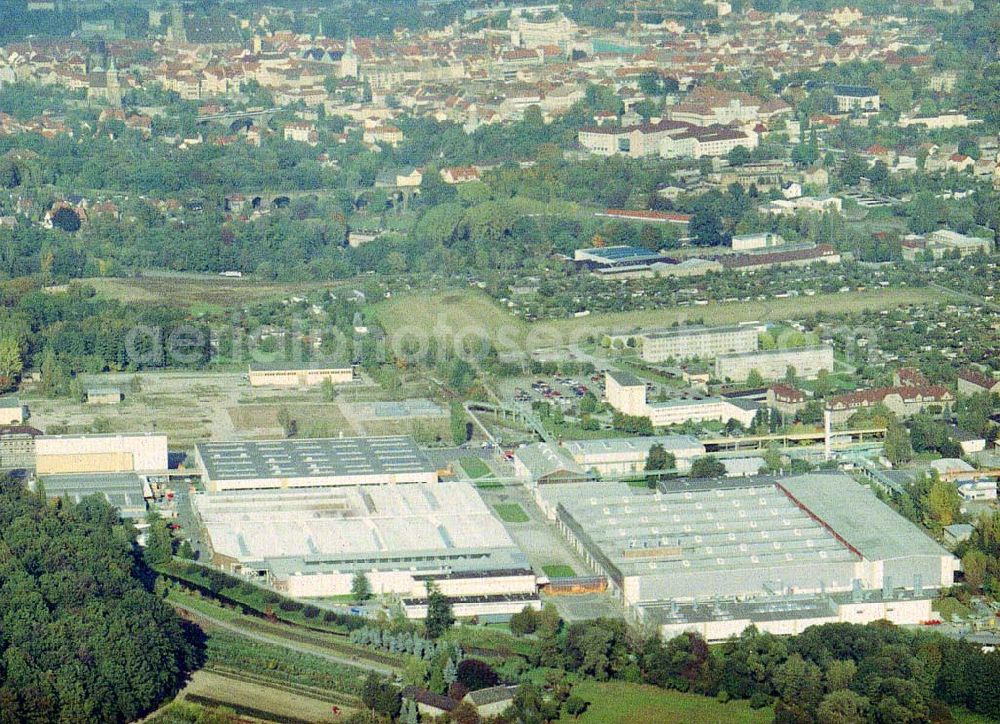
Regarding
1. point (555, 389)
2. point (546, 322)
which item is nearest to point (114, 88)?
point (546, 322)

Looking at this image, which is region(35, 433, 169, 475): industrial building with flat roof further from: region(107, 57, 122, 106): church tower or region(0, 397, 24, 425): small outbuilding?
region(107, 57, 122, 106): church tower

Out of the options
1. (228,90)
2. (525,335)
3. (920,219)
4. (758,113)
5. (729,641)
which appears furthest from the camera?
(228,90)

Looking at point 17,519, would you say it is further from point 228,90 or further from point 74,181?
point 228,90

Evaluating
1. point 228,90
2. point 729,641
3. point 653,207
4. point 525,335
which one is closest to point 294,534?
point 729,641

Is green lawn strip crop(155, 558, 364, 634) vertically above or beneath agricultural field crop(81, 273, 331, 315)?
above

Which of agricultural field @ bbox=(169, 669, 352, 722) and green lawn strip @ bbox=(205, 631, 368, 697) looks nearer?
agricultural field @ bbox=(169, 669, 352, 722)

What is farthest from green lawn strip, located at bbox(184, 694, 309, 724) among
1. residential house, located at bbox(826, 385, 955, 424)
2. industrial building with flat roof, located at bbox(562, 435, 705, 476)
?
residential house, located at bbox(826, 385, 955, 424)
